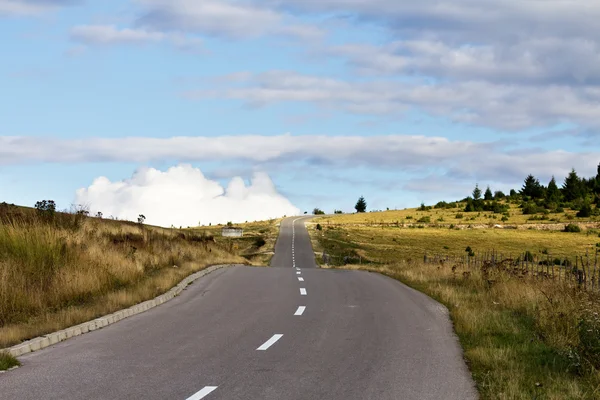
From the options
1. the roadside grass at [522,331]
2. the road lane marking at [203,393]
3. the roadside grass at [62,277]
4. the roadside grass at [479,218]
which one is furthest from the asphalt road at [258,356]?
the roadside grass at [479,218]

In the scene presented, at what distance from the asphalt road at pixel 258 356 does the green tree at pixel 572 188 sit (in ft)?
424

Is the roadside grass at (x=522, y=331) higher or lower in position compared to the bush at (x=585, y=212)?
lower

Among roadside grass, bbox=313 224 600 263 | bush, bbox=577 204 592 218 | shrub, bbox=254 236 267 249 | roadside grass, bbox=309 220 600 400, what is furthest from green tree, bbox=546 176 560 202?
roadside grass, bbox=309 220 600 400

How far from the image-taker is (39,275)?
15445mm

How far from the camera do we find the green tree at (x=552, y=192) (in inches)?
5290

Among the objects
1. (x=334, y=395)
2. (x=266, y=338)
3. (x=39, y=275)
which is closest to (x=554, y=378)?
(x=334, y=395)

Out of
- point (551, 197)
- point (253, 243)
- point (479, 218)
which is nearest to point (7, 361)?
point (253, 243)

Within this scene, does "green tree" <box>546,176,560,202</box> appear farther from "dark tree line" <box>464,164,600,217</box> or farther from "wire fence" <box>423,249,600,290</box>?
"wire fence" <box>423,249,600,290</box>

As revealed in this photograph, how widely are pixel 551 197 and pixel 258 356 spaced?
135m

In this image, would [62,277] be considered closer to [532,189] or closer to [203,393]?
[203,393]

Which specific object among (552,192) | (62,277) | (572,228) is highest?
(552,192)

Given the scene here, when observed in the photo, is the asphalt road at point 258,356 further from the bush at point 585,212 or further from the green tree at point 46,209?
the bush at point 585,212

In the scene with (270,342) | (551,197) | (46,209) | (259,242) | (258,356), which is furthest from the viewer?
(551,197)

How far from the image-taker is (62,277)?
1591 cm
